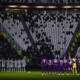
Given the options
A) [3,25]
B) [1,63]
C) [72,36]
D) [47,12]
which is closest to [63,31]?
[72,36]

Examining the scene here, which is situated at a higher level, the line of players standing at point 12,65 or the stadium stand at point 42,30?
the stadium stand at point 42,30

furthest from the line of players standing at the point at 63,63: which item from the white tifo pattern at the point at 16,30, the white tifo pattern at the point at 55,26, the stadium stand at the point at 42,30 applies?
the white tifo pattern at the point at 16,30

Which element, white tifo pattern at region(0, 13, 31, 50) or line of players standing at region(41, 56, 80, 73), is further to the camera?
white tifo pattern at region(0, 13, 31, 50)

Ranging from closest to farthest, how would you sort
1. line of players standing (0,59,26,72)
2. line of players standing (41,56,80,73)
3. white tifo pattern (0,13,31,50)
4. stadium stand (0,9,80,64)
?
line of players standing (41,56,80,73) < line of players standing (0,59,26,72) < stadium stand (0,9,80,64) < white tifo pattern (0,13,31,50)

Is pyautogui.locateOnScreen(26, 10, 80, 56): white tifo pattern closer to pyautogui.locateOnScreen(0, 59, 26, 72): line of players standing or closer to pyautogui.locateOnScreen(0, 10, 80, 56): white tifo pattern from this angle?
pyautogui.locateOnScreen(0, 10, 80, 56): white tifo pattern

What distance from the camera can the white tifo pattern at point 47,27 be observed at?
1021 inches

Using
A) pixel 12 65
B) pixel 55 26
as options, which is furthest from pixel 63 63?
pixel 55 26

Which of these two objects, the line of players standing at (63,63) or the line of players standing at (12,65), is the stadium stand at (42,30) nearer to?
the line of players standing at (12,65)

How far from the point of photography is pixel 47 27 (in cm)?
2658

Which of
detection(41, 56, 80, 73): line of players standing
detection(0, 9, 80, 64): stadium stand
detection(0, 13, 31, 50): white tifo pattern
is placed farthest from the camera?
detection(0, 13, 31, 50): white tifo pattern

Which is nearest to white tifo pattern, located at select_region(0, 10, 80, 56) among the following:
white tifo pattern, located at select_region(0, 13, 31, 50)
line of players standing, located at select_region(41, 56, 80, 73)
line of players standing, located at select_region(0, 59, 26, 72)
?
white tifo pattern, located at select_region(0, 13, 31, 50)

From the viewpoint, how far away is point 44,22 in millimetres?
26906

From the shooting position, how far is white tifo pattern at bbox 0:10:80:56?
25922mm

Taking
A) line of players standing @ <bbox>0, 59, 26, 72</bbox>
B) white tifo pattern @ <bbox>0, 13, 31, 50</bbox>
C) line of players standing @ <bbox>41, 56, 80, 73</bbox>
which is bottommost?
line of players standing @ <bbox>0, 59, 26, 72</bbox>
